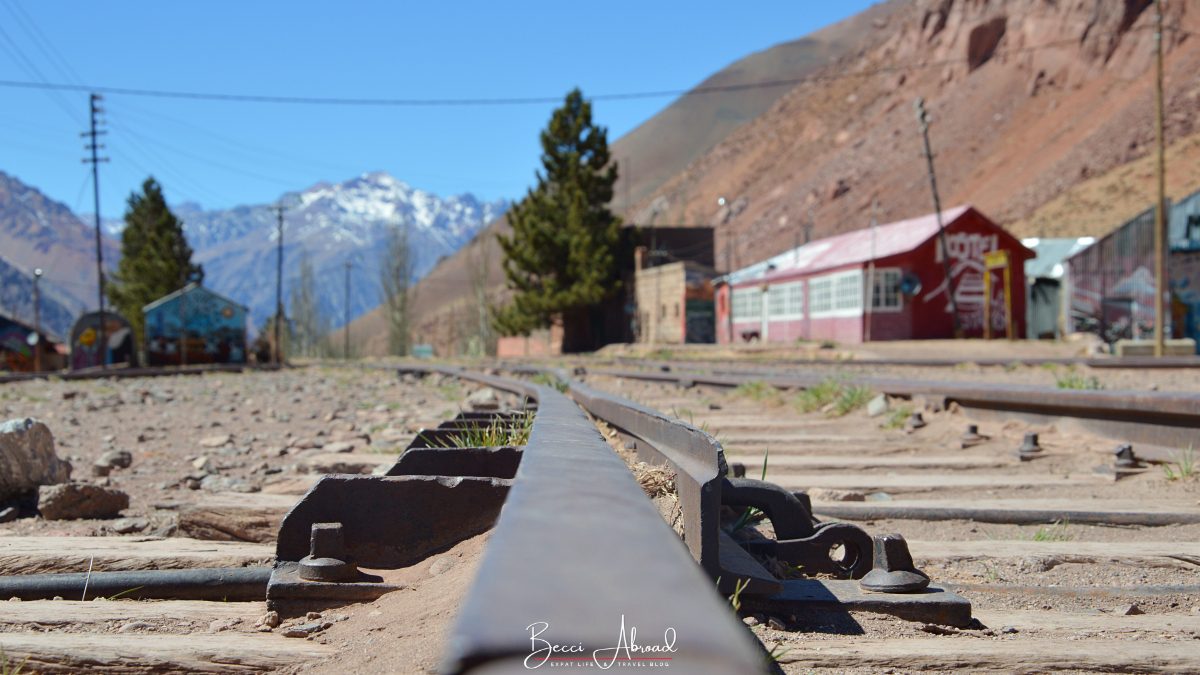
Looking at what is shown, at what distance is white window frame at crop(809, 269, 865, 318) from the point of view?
3494 cm

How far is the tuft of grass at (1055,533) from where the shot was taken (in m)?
3.56

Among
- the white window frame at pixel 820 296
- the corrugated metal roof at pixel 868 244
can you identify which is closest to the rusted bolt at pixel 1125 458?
the corrugated metal roof at pixel 868 244

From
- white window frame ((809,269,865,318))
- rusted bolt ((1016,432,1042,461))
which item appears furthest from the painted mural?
rusted bolt ((1016,432,1042,461))

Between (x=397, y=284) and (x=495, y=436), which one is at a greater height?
(x=397, y=284)

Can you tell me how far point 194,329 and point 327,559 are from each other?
176ft

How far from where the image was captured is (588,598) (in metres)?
0.96

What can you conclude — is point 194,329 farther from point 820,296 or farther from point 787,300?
point 820,296

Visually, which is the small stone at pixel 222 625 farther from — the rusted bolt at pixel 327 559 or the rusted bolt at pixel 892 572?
the rusted bolt at pixel 892 572

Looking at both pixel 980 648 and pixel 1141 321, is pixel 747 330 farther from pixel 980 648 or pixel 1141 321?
pixel 980 648

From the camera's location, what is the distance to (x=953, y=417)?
711 cm

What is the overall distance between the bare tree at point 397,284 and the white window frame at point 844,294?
145 ft

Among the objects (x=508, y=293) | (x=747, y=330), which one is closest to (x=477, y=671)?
(x=747, y=330)

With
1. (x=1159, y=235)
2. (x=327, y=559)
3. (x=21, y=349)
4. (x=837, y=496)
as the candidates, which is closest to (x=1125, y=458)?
(x=837, y=496)

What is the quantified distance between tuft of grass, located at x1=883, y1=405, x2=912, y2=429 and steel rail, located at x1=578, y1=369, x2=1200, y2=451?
26 cm
